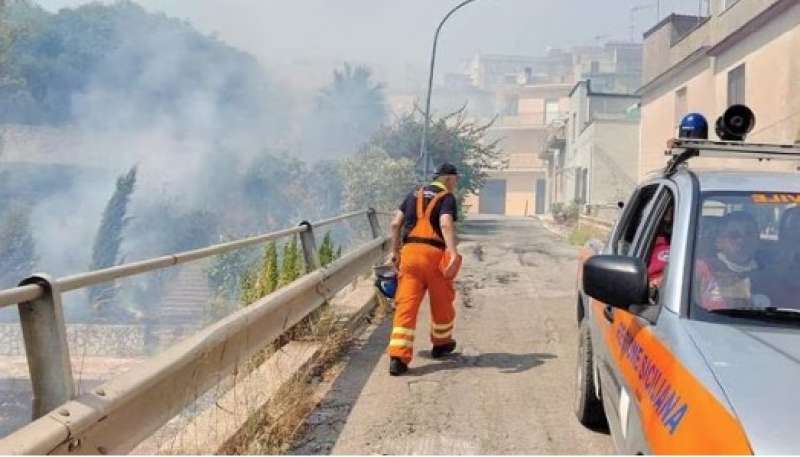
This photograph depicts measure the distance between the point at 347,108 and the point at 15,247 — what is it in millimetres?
35854

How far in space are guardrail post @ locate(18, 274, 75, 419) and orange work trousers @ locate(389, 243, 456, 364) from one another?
311 cm

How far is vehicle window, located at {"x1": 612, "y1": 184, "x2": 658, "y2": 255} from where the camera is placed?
13.4 ft

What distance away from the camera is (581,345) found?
4641 millimetres

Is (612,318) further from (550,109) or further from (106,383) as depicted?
(550,109)

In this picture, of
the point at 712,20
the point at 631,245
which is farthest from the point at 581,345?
the point at 712,20

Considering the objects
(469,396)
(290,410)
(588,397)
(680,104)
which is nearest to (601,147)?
(680,104)

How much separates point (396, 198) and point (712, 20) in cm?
1293

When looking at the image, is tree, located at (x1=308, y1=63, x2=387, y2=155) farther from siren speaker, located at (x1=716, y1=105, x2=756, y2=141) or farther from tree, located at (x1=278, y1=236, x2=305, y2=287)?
siren speaker, located at (x1=716, y1=105, x2=756, y2=141)

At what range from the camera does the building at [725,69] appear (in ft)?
45.6

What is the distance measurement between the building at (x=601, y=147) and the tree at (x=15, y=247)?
37.3 metres

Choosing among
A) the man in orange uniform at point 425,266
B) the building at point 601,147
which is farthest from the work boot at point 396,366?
the building at point 601,147

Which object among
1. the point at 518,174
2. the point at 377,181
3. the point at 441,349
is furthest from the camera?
the point at 518,174

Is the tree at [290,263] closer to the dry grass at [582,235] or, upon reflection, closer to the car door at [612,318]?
the car door at [612,318]

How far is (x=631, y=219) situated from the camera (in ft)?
14.3
